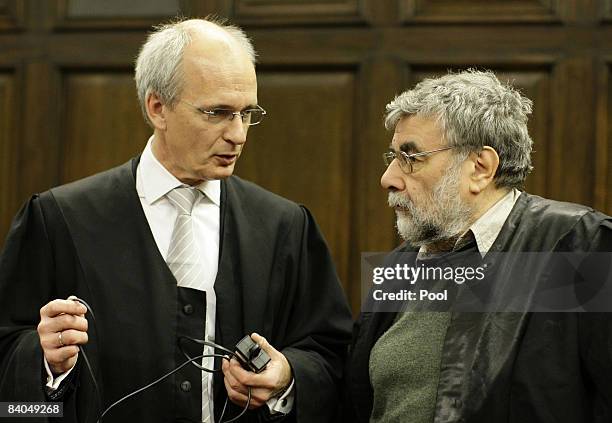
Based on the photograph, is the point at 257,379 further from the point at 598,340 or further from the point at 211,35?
the point at 211,35

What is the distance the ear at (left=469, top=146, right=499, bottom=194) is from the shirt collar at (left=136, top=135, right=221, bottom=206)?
726 mm

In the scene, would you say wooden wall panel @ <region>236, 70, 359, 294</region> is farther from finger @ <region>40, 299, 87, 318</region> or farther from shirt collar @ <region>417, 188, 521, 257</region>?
finger @ <region>40, 299, 87, 318</region>

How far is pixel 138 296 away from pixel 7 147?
1676 millimetres

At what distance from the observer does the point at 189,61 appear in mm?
2762

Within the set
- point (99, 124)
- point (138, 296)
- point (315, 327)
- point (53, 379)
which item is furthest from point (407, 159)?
point (99, 124)

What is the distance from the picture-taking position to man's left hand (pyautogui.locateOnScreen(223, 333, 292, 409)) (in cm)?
252

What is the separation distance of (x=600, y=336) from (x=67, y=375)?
1262 millimetres

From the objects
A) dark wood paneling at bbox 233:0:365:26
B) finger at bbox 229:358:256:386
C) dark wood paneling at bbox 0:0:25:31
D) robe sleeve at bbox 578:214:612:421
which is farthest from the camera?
dark wood paneling at bbox 0:0:25:31

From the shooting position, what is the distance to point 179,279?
2.70 m

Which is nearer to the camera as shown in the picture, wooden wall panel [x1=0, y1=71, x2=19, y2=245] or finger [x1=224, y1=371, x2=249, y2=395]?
finger [x1=224, y1=371, x2=249, y2=395]

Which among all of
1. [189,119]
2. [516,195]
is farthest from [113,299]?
[516,195]

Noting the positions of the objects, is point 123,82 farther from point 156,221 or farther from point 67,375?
point 67,375

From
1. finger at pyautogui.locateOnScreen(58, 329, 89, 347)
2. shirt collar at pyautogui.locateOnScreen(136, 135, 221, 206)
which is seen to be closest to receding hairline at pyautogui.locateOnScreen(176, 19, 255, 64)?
shirt collar at pyautogui.locateOnScreen(136, 135, 221, 206)

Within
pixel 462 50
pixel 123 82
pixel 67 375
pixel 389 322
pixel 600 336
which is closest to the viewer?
pixel 600 336
